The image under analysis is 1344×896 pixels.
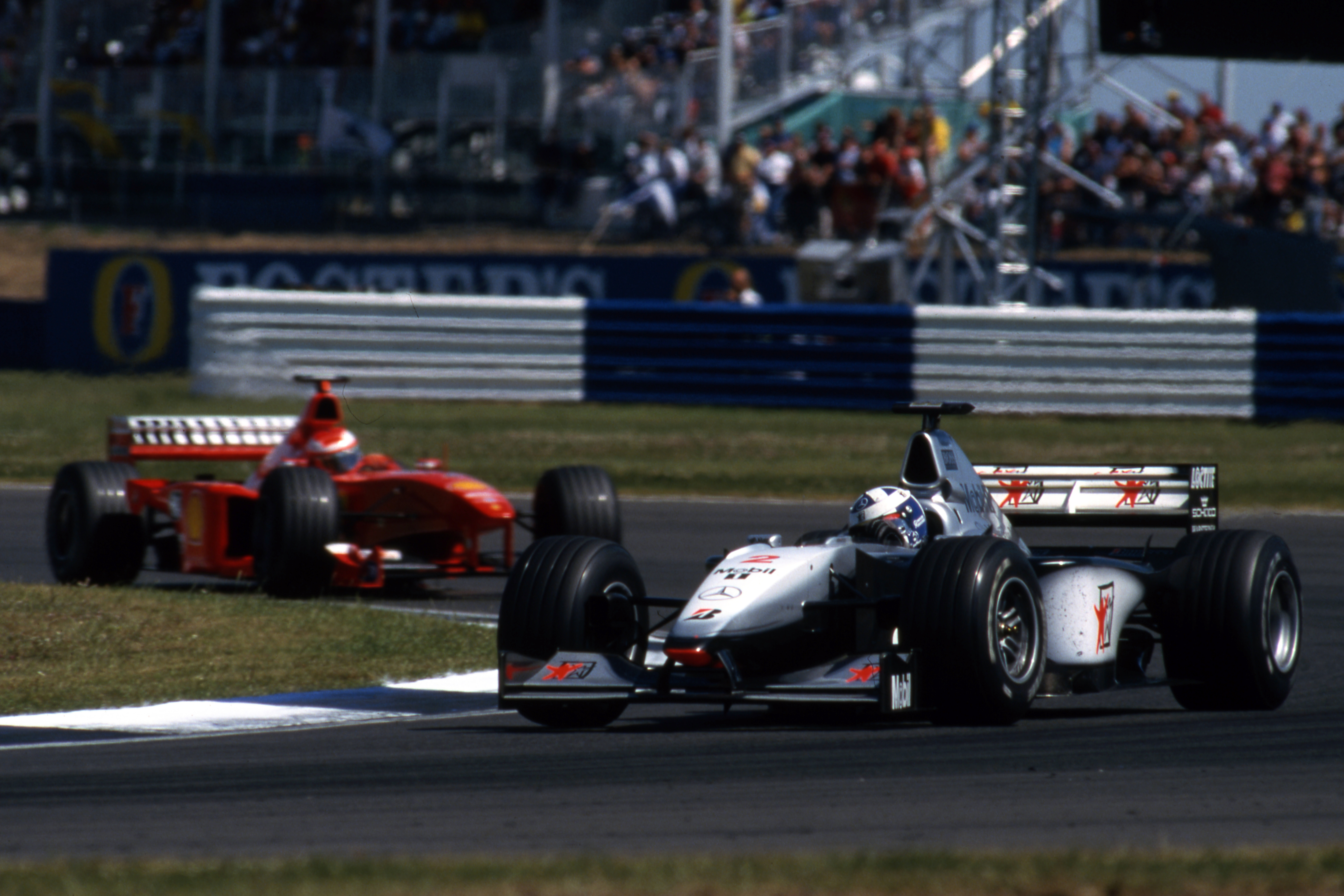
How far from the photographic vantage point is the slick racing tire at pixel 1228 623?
7.70 meters

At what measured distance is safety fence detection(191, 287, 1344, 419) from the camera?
18.9 m

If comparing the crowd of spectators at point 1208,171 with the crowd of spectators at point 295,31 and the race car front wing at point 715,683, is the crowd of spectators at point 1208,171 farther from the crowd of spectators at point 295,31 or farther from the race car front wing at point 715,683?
the race car front wing at point 715,683

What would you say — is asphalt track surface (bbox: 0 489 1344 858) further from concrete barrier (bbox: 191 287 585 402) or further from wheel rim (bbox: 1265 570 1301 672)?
concrete barrier (bbox: 191 287 585 402)

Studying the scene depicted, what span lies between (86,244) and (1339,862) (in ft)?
92.2

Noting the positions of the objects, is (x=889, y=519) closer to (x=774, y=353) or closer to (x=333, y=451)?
(x=333, y=451)

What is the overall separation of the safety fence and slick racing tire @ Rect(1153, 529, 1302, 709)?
1110 cm

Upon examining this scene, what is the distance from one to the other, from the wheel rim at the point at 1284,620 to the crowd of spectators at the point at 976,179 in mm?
15158

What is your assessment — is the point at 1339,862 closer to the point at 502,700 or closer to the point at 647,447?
the point at 502,700

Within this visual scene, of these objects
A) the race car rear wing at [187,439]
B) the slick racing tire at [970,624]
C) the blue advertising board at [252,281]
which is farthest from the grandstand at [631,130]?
the slick racing tire at [970,624]

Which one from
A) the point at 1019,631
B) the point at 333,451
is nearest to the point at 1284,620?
the point at 1019,631

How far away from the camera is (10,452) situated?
18547 mm

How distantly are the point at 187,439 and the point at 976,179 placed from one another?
1603cm

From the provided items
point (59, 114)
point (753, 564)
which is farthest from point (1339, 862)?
point (59, 114)

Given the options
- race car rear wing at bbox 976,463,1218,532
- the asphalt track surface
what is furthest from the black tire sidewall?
race car rear wing at bbox 976,463,1218,532
